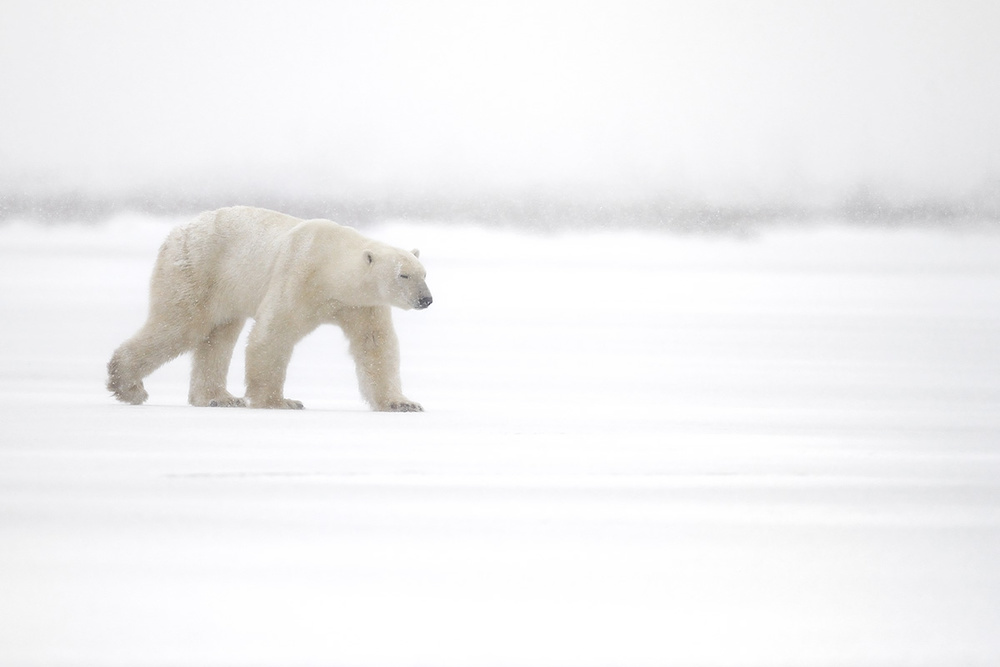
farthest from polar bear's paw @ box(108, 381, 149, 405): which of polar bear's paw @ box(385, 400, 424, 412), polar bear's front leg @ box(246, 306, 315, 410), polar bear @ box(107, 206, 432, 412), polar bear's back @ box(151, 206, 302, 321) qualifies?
polar bear's paw @ box(385, 400, 424, 412)

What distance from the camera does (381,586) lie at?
8.72 feet

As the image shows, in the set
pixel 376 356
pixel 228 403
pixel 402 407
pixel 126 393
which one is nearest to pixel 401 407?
pixel 402 407

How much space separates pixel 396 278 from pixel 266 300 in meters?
0.66

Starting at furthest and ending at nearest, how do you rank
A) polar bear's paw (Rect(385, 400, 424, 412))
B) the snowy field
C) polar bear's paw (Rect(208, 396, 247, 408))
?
polar bear's paw (Rect(208, 396, 247, 408)) → polar bear's paw (Rect(385, 400, 424, 412)) → the snowy field

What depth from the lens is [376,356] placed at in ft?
18.8

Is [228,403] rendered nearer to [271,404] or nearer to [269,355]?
[271,404]

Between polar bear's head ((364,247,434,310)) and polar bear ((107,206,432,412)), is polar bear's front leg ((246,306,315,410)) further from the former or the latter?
polar bear's head ((364,247,434,310))

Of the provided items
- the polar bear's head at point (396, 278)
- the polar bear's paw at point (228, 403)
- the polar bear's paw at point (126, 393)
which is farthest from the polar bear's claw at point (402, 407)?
the polar bear's paw at point (126, 393)

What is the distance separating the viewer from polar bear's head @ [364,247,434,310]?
18.1 ft

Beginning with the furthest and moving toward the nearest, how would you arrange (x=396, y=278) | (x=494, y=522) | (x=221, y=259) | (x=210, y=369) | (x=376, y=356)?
(x=210, y=369), (x=221, y=259), (x=376, y=356), (x=396, y=278), (x=494, y=522)

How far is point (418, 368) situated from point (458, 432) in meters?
3.94

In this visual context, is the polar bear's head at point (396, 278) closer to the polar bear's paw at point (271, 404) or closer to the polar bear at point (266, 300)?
the polar bear at point (266, 300)

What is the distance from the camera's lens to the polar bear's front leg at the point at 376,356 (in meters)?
5.72

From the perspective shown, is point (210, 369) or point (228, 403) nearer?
point (228, 403)
